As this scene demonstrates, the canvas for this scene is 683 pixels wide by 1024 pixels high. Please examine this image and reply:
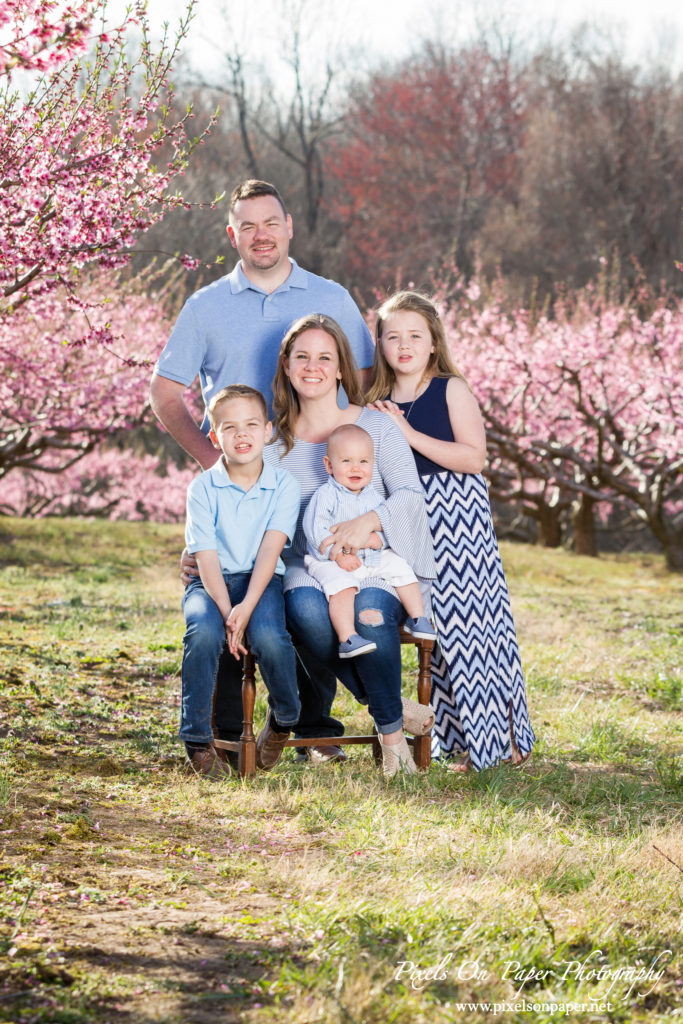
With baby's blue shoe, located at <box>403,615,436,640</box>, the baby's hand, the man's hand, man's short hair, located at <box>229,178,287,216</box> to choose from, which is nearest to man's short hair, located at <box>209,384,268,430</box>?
the baby's hand

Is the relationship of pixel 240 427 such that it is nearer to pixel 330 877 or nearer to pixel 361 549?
pixel 361 549

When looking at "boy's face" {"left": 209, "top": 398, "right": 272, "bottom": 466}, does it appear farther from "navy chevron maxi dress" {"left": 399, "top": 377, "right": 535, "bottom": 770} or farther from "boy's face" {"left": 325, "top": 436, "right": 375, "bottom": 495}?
"navy chevron maxi dress" {"left": 399, "top": 377, "right": 535, "bottom": 770}

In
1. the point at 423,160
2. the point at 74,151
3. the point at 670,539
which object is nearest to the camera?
the point at 74,151

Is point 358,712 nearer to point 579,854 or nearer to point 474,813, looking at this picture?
point 474,813

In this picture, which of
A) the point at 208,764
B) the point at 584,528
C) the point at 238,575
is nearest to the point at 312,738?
the point at 208,764

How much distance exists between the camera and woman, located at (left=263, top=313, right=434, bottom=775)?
360 cm

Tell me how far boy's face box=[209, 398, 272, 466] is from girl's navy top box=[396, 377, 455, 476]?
2.23 feet

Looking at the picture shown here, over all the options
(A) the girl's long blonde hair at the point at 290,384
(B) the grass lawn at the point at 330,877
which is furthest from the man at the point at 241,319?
(B) the grass lawn at the point at 330,877

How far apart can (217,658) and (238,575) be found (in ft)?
1.09

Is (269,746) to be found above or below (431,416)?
below

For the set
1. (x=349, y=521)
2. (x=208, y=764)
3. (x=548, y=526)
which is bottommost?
(x=208, y=764)

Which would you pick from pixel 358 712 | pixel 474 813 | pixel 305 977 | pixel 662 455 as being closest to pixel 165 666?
pixel 358 712

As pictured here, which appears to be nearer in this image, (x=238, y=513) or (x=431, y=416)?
(x=238, y=513)

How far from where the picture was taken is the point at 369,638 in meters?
3.56
